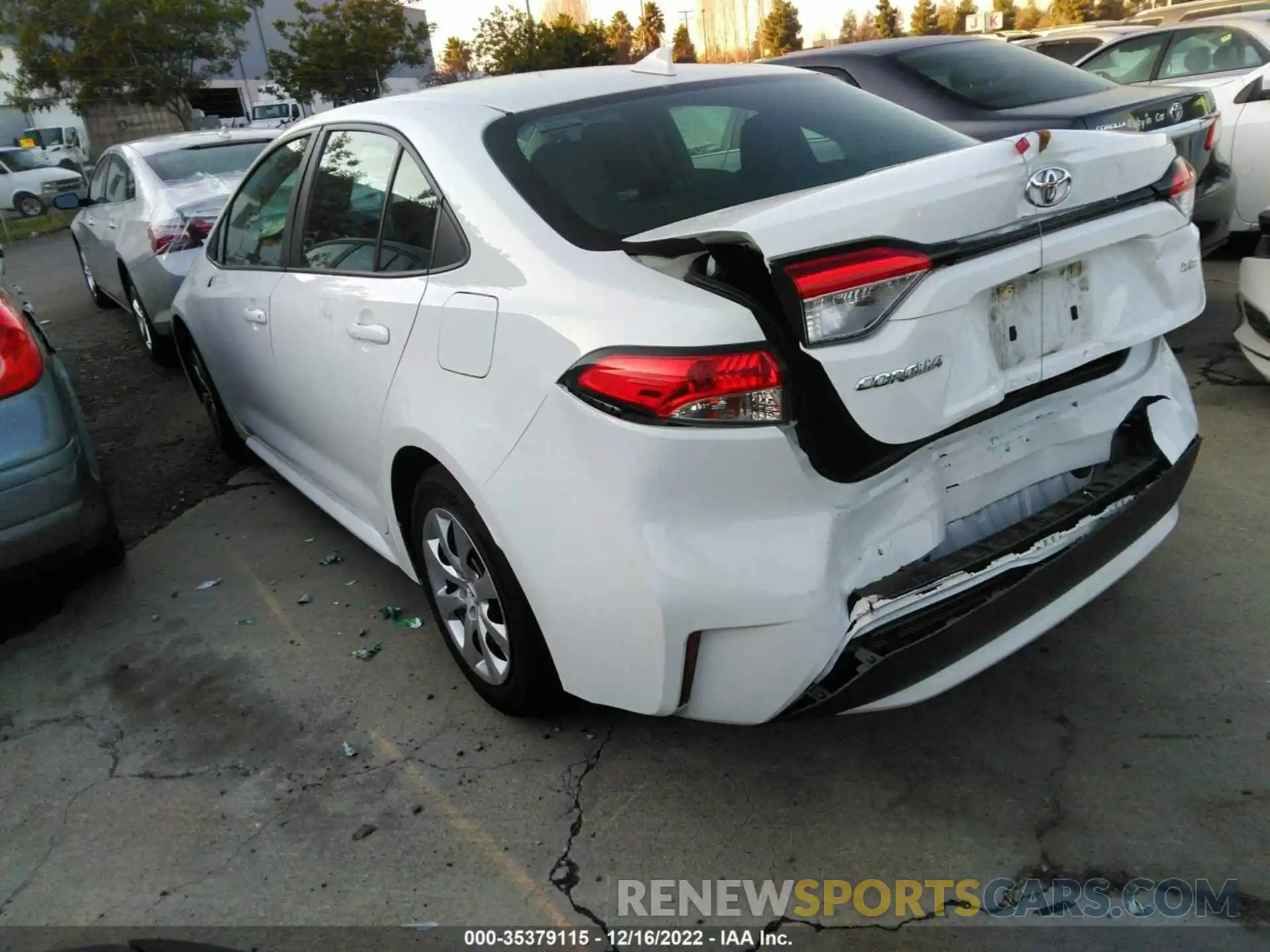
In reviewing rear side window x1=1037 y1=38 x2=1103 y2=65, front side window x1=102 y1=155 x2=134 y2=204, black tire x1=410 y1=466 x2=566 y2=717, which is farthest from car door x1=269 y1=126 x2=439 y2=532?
rear side window x1=1037 y1=38 x2=1103 y2=65

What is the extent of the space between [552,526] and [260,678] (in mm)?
1584

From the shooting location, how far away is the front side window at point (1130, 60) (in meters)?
7.78

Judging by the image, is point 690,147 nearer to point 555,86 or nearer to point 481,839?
point 555,86

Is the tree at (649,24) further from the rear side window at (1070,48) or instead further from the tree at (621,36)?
the rear side window at (1070,48)

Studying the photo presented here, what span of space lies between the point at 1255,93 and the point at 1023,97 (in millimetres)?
2021

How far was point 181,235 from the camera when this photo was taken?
655 cm

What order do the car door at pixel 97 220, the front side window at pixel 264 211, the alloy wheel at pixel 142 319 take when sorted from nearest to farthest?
the front side window at pixel 264 211 → the alloy wheel at pixel 142 319 → the car door at pixel 97 220

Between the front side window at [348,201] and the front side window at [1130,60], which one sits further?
the front side window at [1130,60]

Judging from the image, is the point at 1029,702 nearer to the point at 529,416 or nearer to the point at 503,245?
the point at 529,416

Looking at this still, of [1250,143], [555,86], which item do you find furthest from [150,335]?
[1250,143]

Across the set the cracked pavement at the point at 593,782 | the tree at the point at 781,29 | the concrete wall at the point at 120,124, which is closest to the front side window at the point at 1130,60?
the cracked pavement at the point at 593,782

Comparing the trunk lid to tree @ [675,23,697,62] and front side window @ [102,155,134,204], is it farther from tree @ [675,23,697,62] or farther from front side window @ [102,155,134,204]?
tree @ [675,23,697,62]

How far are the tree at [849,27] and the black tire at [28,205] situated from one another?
151 feet

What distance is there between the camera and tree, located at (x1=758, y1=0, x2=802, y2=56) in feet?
176
